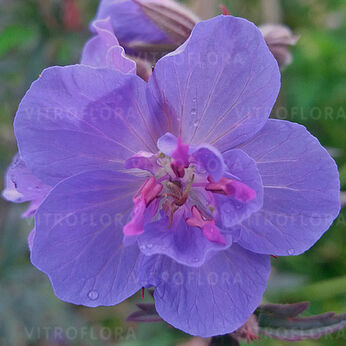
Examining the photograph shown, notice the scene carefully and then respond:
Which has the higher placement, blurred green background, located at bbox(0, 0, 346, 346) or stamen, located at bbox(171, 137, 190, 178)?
stamen, located at bbox(171, 137, 190, 178)

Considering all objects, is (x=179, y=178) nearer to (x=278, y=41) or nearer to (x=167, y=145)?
(x=167, y=145)

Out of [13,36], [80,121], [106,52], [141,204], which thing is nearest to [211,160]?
[141,204]

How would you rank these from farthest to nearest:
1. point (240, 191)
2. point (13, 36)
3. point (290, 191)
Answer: point (13, 36)
point (290, 191)
point (240, 191)

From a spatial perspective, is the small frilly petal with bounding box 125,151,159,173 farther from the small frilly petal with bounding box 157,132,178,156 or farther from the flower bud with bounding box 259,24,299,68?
the flower bud with bounding box 259,24,299,68

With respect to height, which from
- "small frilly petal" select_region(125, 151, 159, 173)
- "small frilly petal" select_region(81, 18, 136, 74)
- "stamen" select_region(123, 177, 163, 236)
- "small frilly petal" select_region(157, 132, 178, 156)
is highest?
"small frilly petal" select_region(81, 18, 136, 74)

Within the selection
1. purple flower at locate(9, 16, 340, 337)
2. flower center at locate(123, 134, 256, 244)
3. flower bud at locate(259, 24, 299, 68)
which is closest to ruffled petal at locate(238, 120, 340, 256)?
purple flower at locate(9, 16, 340, 337)

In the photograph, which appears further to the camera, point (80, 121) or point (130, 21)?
point (130, 21)
